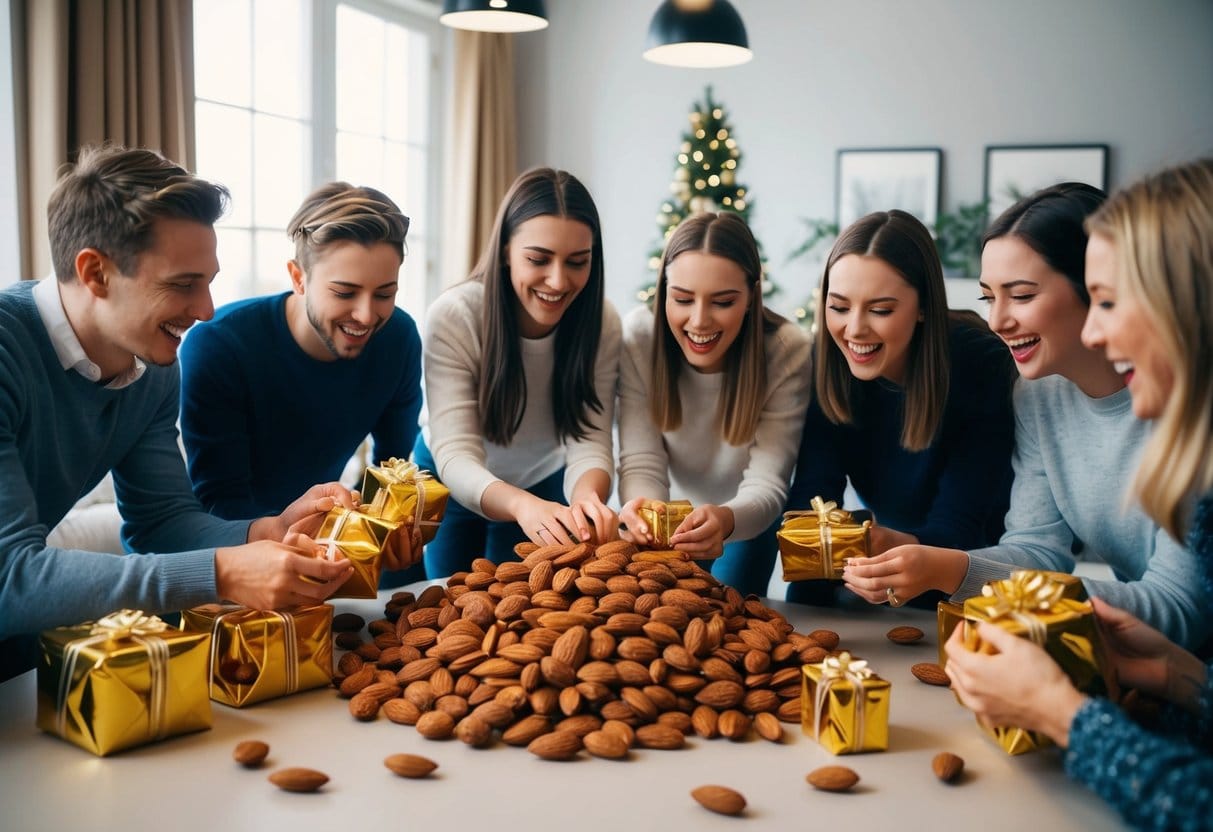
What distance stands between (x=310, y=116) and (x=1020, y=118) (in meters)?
4.02

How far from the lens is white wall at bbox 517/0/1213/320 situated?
5965 millimetres

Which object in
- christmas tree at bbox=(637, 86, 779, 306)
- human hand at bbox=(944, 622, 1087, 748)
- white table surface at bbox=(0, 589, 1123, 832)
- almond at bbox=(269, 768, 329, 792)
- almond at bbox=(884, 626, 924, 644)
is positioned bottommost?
white table surface at bbox=(0, 589, 1123, 832)

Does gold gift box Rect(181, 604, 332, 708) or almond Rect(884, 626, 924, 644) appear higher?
gold gift box Rect(181, 604, 332, 708)

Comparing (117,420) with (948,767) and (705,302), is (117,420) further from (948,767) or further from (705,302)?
(948,767)

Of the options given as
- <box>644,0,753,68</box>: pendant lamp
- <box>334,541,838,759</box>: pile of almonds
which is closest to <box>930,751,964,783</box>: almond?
<box>334,541,838,759</box>: pile of almonds

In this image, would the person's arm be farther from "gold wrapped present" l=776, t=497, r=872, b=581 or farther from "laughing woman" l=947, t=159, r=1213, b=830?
"laughing woman" l=947, t=159, r=1213, b=830

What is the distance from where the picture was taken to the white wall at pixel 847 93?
5.96m

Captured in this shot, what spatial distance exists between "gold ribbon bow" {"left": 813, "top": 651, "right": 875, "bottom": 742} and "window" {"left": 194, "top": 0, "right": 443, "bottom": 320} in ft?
14.0

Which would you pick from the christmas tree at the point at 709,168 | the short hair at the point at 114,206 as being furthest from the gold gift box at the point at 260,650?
the christmas tree at the point at 709,168

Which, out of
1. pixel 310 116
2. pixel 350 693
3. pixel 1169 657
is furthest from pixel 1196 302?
pixel 310 116

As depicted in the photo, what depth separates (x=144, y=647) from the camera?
4.71 ft

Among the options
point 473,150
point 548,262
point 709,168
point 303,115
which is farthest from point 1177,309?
point 473,150

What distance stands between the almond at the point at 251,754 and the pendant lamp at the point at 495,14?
8.06ft

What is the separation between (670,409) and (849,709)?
124cm
